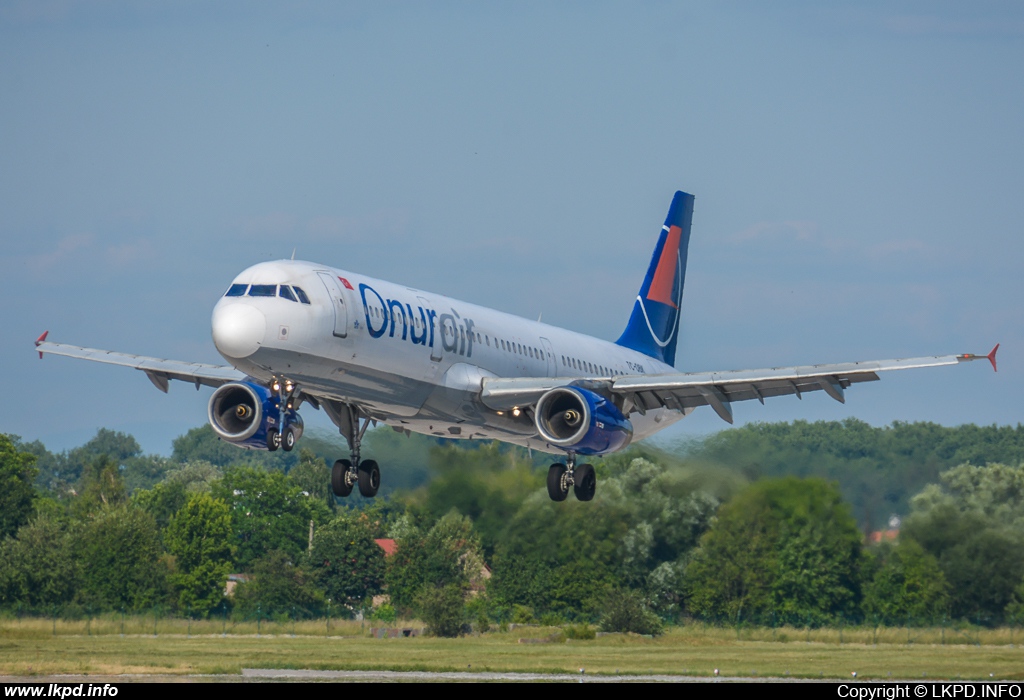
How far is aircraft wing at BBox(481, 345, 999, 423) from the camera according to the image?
124ft

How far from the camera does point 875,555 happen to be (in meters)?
51.3

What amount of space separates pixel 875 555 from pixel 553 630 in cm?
1220

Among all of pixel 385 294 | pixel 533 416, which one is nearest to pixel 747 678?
pixel 533 416

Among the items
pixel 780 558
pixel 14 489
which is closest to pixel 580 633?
pixel 780 558

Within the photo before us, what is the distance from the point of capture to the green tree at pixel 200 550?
6962cm

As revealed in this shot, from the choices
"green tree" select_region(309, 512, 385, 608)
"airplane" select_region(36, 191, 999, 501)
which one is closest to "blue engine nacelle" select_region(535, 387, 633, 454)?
"airplane" select_region(36, 191, 999, 501)

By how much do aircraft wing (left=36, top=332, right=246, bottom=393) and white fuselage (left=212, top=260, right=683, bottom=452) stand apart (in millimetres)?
5380

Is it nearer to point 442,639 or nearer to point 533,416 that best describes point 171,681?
point 533,416

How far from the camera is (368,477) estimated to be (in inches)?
1592

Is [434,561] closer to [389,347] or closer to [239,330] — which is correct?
[389,347]

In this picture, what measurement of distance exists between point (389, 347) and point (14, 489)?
4845 centimetres

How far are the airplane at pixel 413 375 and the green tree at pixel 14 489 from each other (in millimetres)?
36981

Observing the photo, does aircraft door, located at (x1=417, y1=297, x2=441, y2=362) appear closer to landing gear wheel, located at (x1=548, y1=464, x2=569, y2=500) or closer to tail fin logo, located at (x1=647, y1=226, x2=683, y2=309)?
landing gear wheel, located at (x1=548, y1=464, x2=569, y2=500)

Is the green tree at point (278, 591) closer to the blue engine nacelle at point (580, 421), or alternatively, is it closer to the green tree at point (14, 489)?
the green tree at point (14, 489)
